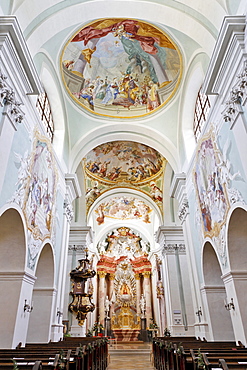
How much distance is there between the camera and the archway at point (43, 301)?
8.59 metres

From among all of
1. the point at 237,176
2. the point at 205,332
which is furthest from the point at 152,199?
the point at 237,176

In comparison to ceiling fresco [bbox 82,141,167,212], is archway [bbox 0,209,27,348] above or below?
below

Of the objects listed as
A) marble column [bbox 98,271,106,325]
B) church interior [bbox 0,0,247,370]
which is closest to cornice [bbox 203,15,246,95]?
church interior [bbox 0,0,247,370]

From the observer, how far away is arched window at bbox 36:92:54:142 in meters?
9.95

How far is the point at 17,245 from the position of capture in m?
7.15

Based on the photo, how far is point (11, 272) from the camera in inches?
275

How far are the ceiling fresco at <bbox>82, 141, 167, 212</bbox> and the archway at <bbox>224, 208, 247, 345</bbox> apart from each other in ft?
32.6

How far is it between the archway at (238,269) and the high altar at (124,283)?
17851 mm

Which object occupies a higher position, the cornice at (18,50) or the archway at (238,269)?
the cornice at (18,50)

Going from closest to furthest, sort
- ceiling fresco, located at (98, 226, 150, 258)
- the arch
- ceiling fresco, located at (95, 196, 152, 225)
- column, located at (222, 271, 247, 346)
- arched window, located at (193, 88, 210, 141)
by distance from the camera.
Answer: column, located at (222, 271, 247, 346)
the arch
arched window, located at (193, 88, 210, 141)
ceiling fresco, located at (95, 196, 152, 225)
ceiling fresco, located at (98, 226, 150, 258)

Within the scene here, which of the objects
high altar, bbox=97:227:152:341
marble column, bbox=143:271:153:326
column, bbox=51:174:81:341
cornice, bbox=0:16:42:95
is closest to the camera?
cornice, bbox=0:16:42:95

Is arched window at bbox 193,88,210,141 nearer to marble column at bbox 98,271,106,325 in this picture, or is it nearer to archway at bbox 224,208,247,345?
archway at bbox 224,208,247,345

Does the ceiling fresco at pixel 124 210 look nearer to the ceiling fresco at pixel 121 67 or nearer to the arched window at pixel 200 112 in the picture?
the ceiling fresco at pixel 121 67

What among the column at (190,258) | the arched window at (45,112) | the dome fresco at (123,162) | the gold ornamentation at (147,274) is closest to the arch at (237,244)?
the column at (190,258)
